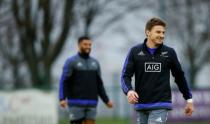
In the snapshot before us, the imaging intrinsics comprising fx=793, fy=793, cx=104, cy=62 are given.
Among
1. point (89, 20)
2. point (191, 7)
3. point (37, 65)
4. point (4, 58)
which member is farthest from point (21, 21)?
point (4, 58)

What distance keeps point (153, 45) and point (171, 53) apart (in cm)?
29

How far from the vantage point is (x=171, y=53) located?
10414 millimetres

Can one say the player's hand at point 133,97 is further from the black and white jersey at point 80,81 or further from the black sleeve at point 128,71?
the black and white jersey at point 80,81

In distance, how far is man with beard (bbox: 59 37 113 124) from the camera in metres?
14.4

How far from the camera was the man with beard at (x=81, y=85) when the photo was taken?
566 inches

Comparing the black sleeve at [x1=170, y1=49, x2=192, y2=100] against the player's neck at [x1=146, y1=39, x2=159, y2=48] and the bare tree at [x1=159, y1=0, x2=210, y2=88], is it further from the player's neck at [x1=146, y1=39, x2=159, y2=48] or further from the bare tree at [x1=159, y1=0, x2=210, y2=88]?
the bare tree at [x1=159, y1=0, x2=210, y2=88]

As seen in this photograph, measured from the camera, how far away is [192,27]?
1769 inches

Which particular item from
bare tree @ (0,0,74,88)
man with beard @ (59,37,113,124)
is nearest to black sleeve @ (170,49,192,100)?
man with beard @ (59,37,113,124)

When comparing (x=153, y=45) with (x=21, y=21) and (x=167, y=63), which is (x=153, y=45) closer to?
(x=167, y=63)

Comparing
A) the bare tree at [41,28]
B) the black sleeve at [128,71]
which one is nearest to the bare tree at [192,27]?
the bare tree at [41,28]

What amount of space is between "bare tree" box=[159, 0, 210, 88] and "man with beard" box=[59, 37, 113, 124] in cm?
2877

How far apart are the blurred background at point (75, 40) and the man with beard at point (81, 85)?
35.2ft

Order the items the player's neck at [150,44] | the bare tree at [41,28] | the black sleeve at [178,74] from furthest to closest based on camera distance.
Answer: the bare tree at [41,28]
the black sleeve at [178,74]
the player's neck at [150,44]

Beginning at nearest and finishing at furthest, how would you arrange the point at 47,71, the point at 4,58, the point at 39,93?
the point at 39,93
the point at 47,71
the point at 4,58
